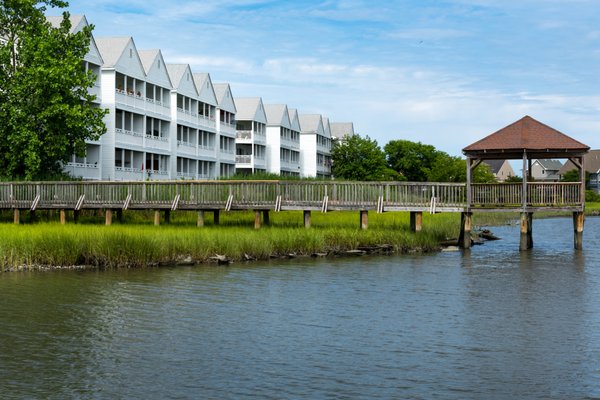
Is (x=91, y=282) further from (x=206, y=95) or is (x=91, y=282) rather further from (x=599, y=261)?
(x=206, y=95)

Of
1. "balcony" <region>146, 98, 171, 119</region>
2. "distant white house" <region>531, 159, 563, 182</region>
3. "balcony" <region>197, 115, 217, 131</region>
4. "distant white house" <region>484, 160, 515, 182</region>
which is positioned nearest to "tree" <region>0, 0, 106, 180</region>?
"balcony" <region>146, 98, 171, 119</region>

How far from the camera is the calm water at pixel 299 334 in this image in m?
12.9

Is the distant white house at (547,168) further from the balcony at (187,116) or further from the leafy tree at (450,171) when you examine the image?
the balcony at (187,116)

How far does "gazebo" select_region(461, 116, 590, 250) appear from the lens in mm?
36438

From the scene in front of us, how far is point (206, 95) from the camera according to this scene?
7544 centimetres

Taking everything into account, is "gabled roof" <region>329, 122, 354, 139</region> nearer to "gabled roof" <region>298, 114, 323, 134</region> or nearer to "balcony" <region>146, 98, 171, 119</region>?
"gabled roof" <region>298, 114, 323, 134</region>

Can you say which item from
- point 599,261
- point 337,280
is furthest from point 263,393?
point 599,261

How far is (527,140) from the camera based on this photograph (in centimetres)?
3656

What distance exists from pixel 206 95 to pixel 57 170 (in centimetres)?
3194

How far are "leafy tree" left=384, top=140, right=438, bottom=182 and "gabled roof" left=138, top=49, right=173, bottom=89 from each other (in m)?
60.9

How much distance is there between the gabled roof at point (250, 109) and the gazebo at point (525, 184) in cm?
5286

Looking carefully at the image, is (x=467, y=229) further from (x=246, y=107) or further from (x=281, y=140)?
(x=281, y=140)

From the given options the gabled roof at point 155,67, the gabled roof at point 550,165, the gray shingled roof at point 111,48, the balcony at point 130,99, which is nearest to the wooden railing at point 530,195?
the balcony at point 130,99

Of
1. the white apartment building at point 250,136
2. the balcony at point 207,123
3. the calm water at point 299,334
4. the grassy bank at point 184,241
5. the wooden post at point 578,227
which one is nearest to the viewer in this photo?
the calm water at point 299,334
